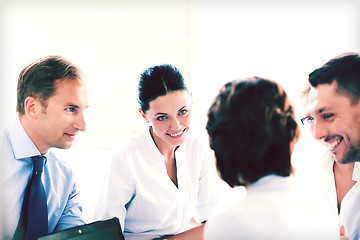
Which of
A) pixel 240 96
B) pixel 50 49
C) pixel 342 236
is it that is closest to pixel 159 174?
pixel 342 236

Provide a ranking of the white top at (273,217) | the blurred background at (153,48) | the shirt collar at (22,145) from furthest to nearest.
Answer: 1. the blurred background at (153,48)
2. the shirt collar at (22,145)
3. the white top at (273,217)

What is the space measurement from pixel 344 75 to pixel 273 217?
0.80m

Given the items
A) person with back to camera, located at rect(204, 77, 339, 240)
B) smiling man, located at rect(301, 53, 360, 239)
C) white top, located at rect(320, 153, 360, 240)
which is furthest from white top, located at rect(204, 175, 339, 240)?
white top, located at rect(320, 153, 360, 240)

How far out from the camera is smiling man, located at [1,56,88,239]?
1470 mm

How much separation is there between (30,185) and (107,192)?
32cm

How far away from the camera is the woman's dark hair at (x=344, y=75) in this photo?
138 centimetres

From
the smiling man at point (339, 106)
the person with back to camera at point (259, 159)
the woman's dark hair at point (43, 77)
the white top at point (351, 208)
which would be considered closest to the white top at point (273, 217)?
the person with back to camera at point (259, 159)

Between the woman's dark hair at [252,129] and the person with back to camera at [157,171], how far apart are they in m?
0.69

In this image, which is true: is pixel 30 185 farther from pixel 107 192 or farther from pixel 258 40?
pixel 258 40

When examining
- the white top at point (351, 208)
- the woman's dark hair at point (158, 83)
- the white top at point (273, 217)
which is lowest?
the white top at point (351, 208)

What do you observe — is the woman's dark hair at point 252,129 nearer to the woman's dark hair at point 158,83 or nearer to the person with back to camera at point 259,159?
the person with back to camera at point 259,159

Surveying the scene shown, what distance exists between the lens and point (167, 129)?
1.63m

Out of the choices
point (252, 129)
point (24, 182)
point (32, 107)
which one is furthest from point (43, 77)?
point (252, 129)

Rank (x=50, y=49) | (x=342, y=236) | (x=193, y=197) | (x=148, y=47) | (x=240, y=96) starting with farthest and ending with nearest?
1. (x=50, y=49)
2. (x=148, y=47)
3. (x=193, y=197)
4. (x=342, y=236)
5. (x=240, y=96)
